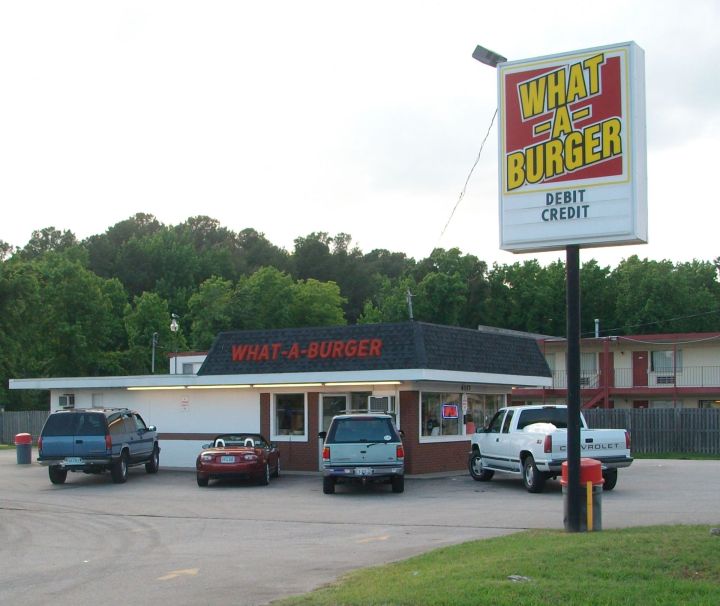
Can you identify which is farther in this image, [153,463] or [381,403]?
[153,463]

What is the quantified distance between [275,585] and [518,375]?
772 inches

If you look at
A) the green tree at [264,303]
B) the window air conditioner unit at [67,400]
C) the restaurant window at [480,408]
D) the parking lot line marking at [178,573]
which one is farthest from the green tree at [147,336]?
the parking lot line marking at [178,573]

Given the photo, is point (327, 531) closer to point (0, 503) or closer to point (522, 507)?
point (522, 507)

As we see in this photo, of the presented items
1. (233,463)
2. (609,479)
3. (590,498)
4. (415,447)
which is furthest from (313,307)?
(590,498)

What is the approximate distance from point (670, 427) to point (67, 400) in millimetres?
24721

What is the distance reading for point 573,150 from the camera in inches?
567

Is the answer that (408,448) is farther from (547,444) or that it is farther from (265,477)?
(547,444)

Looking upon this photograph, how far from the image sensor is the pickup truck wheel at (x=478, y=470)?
82.2 feet

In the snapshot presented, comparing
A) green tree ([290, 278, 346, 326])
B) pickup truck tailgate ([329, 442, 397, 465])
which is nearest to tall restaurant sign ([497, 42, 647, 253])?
pickup truck tailgate ([329, 442, 397, 465])

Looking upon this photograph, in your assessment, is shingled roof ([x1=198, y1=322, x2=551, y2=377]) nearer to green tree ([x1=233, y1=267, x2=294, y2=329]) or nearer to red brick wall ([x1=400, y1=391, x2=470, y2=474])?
red brick wall ([x1=400, y1=391, x2=470, y2=474])

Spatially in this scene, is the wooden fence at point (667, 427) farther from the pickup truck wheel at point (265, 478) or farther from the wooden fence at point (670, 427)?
the pickup truck wheel at point (265, 478)

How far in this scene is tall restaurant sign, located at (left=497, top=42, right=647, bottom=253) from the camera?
46.1ft

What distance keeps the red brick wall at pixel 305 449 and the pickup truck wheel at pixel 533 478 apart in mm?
7810

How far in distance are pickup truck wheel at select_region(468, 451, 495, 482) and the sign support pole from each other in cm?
1096
